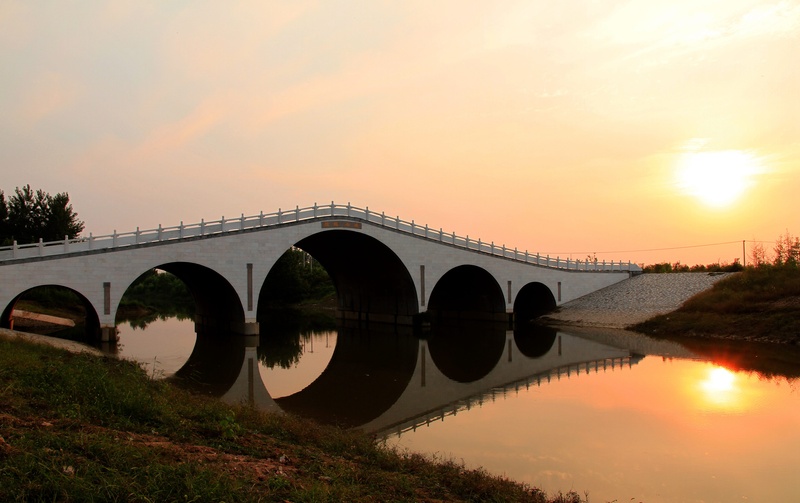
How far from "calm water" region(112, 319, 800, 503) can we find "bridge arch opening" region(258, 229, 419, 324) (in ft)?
22.7

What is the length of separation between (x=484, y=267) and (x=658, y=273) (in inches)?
598

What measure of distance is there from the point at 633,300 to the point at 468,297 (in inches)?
418

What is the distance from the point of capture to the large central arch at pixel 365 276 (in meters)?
33.5

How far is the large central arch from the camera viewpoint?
33531mm

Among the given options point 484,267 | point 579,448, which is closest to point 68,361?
point 579,448

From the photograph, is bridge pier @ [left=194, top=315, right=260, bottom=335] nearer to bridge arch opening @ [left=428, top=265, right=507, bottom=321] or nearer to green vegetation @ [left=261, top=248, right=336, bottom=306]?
bridge arch opening @ [left=428, top=265, right=507, bottom=321]

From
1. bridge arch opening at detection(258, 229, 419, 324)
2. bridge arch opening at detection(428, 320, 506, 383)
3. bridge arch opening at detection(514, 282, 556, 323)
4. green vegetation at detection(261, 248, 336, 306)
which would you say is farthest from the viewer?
green vegetation at detection(261, 248, 336, 306)

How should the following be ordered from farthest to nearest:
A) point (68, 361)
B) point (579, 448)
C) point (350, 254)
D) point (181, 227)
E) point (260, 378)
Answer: point (350, 254), point (181, 227), point (260, 378), point (68, 361), point (579, 448)

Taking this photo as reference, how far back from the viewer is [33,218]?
4288 cm

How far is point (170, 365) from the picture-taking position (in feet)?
65.9

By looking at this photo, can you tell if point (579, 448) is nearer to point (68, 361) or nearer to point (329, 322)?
point (68, 361)

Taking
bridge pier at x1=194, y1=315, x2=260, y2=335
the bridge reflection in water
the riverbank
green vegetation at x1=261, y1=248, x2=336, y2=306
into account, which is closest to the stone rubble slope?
the riverbank

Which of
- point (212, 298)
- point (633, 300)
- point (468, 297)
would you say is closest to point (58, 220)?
point (212, 298)

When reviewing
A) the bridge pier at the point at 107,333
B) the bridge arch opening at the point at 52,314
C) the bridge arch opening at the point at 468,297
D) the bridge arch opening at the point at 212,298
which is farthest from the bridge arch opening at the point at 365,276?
the bridge arch opening at the point at 52,314
